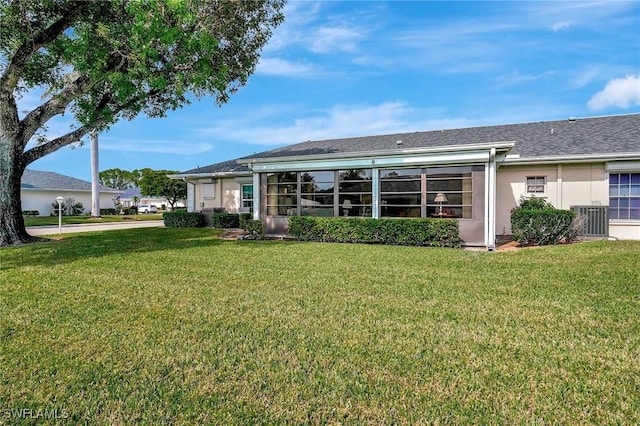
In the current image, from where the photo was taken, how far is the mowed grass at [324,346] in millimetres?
2461

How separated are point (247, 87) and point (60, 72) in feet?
23.7

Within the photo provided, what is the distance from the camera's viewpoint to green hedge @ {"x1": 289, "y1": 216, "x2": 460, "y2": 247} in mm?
10578

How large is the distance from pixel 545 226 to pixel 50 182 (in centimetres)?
4460

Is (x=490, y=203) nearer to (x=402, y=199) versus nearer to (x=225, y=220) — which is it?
(x=402, y=199)

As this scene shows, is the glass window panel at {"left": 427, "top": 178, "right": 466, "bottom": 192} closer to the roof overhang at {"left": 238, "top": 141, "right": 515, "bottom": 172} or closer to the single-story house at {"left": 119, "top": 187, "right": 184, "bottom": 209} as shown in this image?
the roof overhang at {"left": 238, "top": 141, "right": 515, "bottom": 172}

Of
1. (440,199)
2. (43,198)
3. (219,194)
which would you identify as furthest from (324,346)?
(43,198)

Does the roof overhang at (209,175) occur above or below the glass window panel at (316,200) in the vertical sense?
above

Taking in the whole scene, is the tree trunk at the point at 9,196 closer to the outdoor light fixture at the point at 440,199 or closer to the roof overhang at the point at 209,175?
the roof overhang at the point at 209,175

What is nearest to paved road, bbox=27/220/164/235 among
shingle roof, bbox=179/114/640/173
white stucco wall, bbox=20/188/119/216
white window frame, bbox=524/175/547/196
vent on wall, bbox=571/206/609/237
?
shingle roof, bbox=179/114/640/173

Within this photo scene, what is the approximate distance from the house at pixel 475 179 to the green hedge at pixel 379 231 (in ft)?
2.20

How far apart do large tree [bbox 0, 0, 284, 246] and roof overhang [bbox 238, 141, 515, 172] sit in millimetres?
3138

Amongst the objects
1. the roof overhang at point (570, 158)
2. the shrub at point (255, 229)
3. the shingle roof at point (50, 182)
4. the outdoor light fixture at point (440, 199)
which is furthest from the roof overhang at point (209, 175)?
the shingle roof at point (50, 182)

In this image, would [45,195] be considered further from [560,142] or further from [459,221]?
[560,142]

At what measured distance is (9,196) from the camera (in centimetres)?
1158
